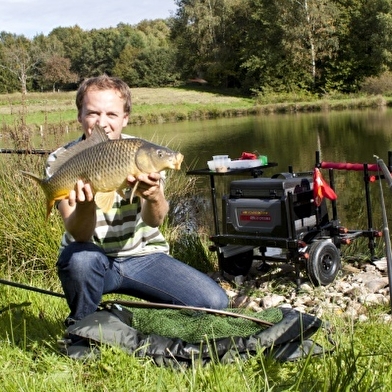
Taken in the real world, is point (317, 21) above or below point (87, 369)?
above

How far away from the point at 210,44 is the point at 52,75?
16.0 m

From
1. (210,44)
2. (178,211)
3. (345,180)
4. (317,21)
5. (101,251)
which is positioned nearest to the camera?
(101,251)

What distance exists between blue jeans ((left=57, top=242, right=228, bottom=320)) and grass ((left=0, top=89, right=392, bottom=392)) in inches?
9.3

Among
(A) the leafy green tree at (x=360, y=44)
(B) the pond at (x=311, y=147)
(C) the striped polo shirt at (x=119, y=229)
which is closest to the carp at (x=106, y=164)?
(C) the striped polo shirt at (x=119, y=229)

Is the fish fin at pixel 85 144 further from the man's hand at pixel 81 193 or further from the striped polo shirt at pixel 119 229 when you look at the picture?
the striped polo shirt at pixel 119 229

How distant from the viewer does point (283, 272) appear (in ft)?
15.8

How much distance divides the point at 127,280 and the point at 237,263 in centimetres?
233

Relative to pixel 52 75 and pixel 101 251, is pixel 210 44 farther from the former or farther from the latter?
pixel 101 251

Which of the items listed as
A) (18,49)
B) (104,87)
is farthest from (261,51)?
(104,87)

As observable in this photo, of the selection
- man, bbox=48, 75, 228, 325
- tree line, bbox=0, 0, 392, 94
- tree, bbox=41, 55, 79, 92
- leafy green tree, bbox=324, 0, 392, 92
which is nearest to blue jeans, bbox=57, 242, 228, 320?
man, bbox=48, 75, 228, 325

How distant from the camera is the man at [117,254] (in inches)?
95.7

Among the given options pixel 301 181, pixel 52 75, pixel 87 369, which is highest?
pixel 52 75

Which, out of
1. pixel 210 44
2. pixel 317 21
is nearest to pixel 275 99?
pixel 317 21

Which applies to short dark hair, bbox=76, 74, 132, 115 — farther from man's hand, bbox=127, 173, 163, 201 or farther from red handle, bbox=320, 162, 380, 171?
red handle, bbox=320, 162, 380, 171
